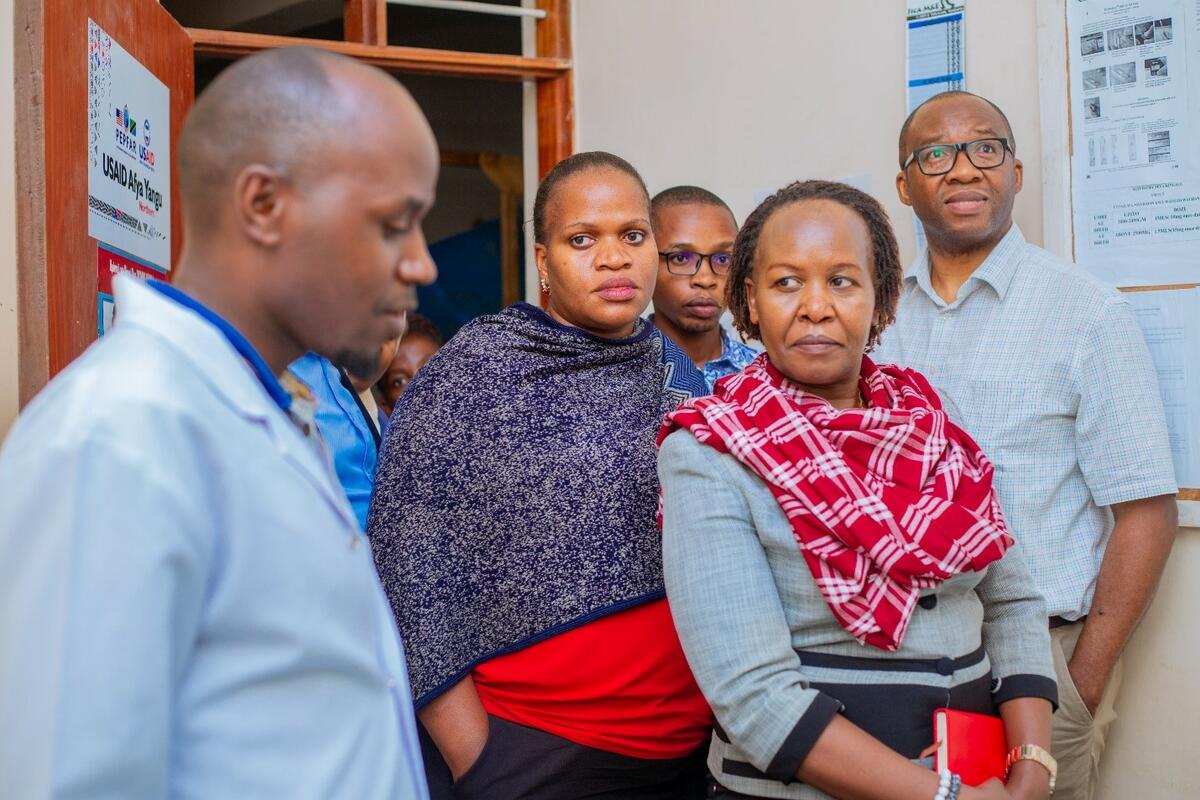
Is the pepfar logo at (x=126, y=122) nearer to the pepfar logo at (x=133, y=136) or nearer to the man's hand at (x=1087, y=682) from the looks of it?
the pepfar logo at (x=133, y=136)

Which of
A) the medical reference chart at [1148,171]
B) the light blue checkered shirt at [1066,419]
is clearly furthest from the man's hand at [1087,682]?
the medical reference chart at [1148,171]

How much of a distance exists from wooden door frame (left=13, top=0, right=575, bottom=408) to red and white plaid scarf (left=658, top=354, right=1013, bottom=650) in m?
1.29

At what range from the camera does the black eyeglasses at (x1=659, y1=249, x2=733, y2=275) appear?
295 centimetres

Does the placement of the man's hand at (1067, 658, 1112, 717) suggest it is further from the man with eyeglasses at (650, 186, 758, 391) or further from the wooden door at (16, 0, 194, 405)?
the wooden door at (16, 0, 194, 405)

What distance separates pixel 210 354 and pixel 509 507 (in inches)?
43.6

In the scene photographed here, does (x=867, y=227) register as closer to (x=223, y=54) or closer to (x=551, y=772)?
(x=551, y=772)

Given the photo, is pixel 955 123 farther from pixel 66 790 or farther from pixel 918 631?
pixel 66 790

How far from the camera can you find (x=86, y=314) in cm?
243

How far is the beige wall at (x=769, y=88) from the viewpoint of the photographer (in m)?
3.21

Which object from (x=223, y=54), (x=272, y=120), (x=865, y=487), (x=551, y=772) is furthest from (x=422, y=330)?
(x=272, y=120)

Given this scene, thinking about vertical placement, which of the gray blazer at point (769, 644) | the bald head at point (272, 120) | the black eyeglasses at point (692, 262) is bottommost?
the gray blazer at point (769, 644)

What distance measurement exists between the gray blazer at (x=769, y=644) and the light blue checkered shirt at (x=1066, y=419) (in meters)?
0.82

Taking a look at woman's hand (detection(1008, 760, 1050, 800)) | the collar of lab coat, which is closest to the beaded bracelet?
woman's hand (detection(1008, 760, 1050, 800))

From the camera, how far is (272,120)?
1.03m
